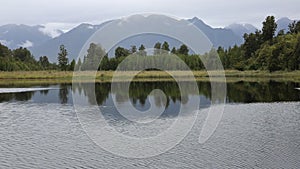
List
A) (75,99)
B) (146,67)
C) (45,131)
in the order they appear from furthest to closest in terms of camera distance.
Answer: (146,67) < (75,99) < (45,131)

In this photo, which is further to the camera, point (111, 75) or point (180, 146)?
point (111, 75)

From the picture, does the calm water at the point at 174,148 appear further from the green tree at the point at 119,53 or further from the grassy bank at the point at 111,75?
the green tree at the point at 119,53

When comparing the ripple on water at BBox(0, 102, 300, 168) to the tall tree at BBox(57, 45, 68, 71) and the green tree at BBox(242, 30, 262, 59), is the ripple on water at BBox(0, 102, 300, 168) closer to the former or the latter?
the tall tree at BBox(57, 45, 68, 71)

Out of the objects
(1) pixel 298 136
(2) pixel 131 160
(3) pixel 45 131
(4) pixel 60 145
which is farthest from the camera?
(3) pixel 45 131

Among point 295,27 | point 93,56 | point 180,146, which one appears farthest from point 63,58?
point 180,146

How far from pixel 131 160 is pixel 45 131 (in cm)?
863

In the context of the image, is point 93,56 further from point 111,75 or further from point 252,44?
point 252,44

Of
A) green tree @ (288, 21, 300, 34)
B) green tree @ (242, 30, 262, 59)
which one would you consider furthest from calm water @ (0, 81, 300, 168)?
green tree @ (288, 21, 300, 34)

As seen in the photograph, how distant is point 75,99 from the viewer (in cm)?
4362

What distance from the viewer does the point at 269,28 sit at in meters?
105

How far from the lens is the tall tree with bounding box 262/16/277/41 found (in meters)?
105

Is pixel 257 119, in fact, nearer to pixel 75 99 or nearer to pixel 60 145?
pixel 60 145

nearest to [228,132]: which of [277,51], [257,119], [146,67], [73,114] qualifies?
[257,119]

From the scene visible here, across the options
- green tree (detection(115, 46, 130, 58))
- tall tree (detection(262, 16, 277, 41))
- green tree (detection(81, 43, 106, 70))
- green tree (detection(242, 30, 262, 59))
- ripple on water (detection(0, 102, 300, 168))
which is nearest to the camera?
ripple on water (detection(0, 102, 300, 168))
